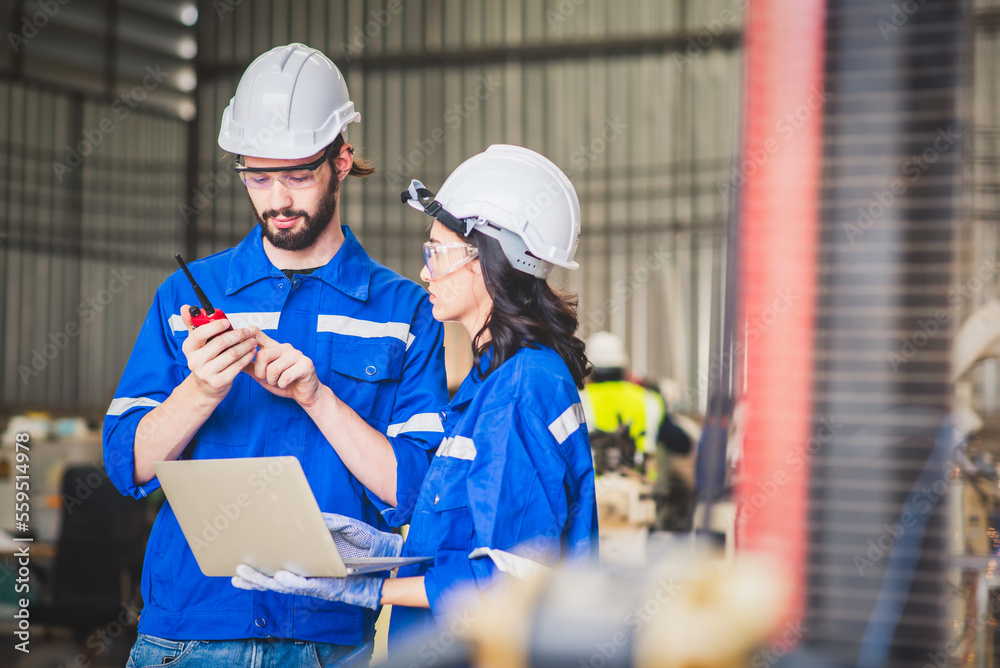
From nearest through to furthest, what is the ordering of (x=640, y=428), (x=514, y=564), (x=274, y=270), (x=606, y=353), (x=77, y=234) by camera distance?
(x=514, y=564) → (x=274, y=270) → (x=640, y=428) → (x=606, y=353) → (x=77, y=234)

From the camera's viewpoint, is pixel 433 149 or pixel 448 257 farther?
pixel 433 149

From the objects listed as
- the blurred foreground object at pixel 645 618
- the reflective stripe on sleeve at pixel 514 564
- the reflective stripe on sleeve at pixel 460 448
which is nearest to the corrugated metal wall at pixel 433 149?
the reflective stripe on sleeve at pixel 460 448

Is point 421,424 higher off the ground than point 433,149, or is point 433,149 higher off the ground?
point 433,149

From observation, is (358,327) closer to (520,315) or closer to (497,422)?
Result: (520,315)

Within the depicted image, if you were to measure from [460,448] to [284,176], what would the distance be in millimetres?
732

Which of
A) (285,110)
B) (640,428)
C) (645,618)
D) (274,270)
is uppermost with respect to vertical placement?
(285,110)

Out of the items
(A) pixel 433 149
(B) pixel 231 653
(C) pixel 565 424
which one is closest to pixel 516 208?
(C) pixel 565 424

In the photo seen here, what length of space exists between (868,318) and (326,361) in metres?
1.34

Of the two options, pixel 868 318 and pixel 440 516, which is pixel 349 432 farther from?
pixel 868 318

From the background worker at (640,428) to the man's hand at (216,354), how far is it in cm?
377

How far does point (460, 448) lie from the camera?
159 centimetres

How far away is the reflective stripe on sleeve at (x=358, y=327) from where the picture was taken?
195 centimetres

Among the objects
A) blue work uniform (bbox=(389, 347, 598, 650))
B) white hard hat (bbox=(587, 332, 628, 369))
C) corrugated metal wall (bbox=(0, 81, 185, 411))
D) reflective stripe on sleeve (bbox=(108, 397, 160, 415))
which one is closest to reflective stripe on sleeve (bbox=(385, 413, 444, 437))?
blue work uniform (bbox=(389, 347, 598, 650))

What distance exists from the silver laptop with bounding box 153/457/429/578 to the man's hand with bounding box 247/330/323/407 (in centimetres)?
25
